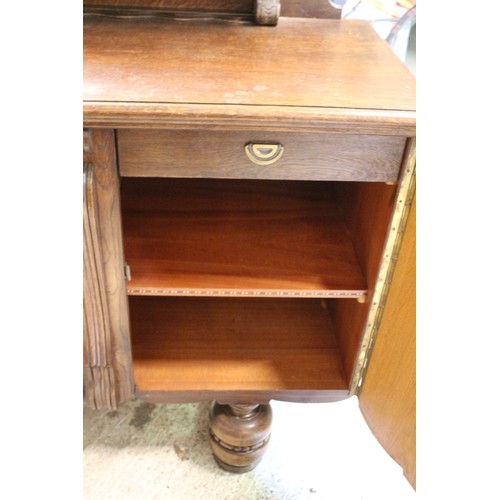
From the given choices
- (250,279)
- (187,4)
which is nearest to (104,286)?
(250,279)

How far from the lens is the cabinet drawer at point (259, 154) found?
0.61m

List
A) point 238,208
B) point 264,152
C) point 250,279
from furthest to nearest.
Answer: point 238,208
point 250,279
point 264,152

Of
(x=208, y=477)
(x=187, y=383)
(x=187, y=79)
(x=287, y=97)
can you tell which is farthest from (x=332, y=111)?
(x=208, y=477)

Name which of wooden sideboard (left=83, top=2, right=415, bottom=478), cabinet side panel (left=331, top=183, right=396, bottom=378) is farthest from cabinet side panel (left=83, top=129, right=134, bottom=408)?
cabinet side panel (left=331, top=183, right=396, bottom=378)

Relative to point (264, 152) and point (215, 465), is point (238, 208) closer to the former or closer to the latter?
point (264, 152)

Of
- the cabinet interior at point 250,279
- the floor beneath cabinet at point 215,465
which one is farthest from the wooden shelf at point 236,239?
the floor beneath cabinet at point 215,465

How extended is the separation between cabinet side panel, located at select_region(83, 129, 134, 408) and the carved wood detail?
353 mm

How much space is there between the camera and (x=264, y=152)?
63 centimetres

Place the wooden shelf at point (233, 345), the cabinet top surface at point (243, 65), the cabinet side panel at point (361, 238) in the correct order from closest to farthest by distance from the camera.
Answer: the cabinet top surface at point (243, 65) → the cabinet side panel at point (361, 238) → the wooden shelf at point (233, 345)

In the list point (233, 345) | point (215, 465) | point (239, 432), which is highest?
point (233, 345)

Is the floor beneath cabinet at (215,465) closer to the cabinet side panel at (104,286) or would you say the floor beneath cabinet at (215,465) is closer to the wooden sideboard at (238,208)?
the wooden sideboard at (238,208)

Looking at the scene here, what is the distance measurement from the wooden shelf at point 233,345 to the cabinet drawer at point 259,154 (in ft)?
1.17

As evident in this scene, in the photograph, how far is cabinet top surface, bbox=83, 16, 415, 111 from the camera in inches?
23.5

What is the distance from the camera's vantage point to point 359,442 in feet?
3.39
